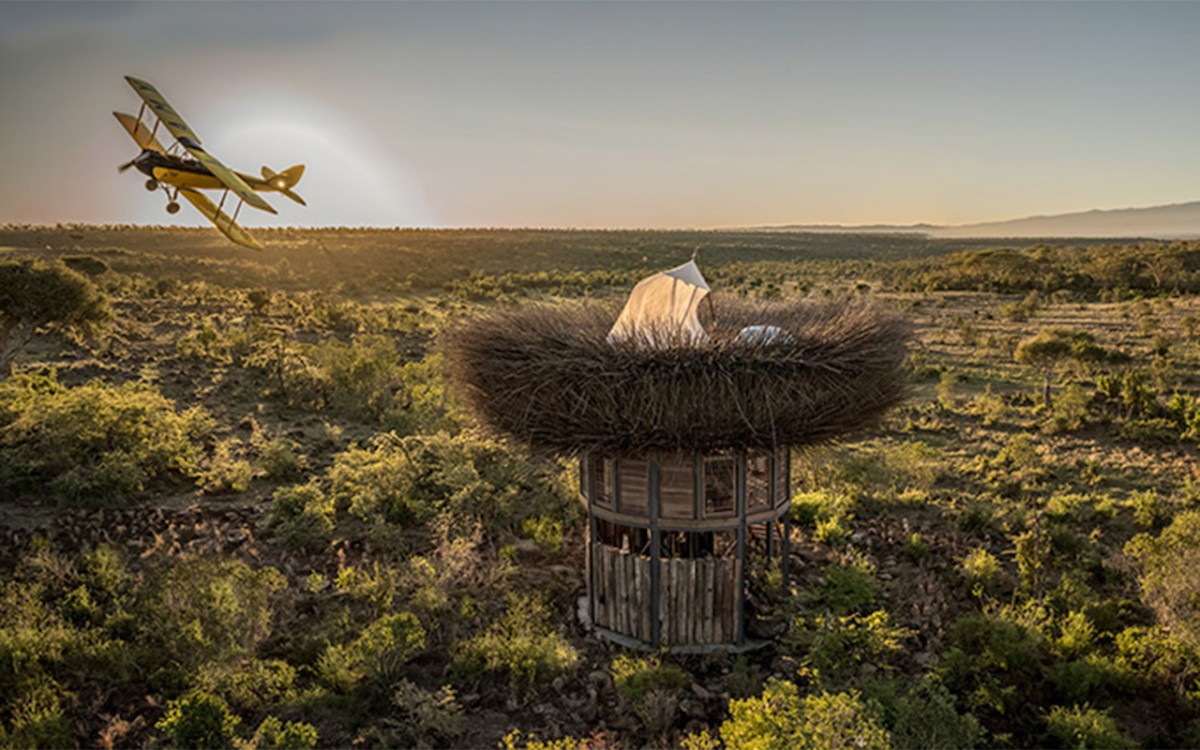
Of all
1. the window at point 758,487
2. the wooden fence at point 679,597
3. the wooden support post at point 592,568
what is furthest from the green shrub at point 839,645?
the wooden support post at point 592,568

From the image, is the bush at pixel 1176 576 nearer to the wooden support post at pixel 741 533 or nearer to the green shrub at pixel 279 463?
the wooden support post at pixel 741 533

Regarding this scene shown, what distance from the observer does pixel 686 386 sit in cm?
899

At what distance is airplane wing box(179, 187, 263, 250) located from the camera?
675 cm

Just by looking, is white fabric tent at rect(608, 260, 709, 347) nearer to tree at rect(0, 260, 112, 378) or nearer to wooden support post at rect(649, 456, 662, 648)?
wooden support post at rect(649, 456, 662, 648)

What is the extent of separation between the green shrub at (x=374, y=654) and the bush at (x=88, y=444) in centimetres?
800

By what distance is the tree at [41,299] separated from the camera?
2022cm

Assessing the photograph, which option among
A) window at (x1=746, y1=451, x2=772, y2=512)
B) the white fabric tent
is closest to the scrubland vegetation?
window at (x1=746, y1=451, x2=772, y2=512)

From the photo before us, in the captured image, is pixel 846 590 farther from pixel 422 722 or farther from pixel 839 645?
pixel 422 722

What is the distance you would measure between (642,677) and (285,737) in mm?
4283

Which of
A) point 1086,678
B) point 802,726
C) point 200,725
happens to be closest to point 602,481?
point 802,726

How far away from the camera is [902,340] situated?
10.2 metres

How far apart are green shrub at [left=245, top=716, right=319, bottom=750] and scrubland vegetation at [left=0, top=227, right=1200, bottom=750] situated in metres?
0.03

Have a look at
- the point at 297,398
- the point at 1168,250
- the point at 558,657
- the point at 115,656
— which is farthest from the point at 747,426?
the point at 1168,250

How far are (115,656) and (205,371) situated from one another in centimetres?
1740
